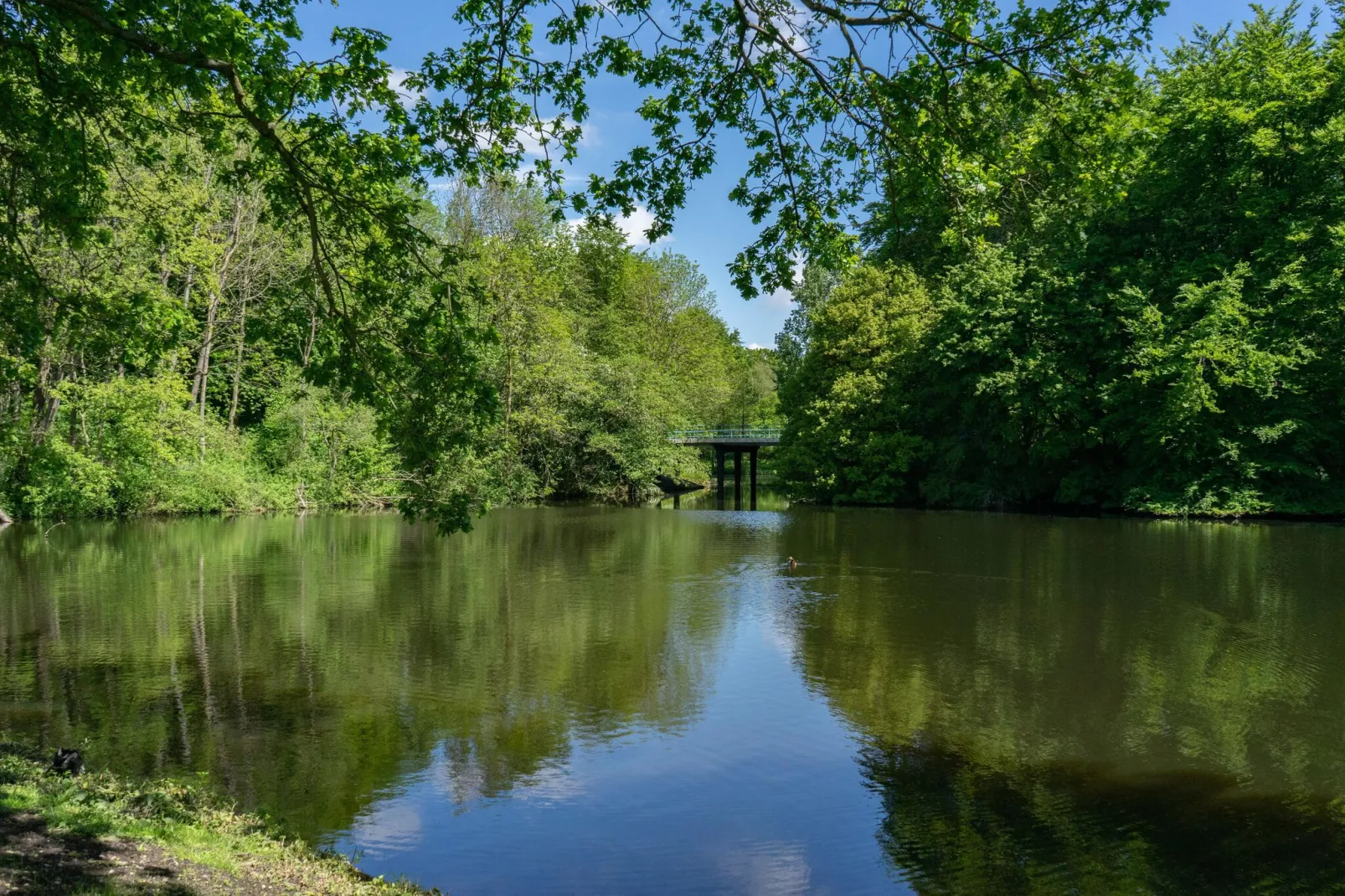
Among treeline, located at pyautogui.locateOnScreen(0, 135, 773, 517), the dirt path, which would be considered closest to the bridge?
treeline, located at pyautogui.locateOnScreen(0, 135, 773, 517)

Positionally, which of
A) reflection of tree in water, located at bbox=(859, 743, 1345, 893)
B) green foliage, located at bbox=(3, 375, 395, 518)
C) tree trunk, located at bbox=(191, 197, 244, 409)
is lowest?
reflection of tree in water, located at bbox=(859, 743, 1345, 893)

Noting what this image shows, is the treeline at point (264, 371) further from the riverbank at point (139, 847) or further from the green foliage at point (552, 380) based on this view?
the riverbank at point (139, 847)

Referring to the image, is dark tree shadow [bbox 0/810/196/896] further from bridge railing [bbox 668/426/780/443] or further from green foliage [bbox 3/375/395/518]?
bridge railing [bbox 668/426/780/443]

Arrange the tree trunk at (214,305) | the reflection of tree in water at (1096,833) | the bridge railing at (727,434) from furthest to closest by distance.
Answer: the bridge railing at (727,434), the tree trunk at (214,305), the reflection of tree in water at (1096,833)

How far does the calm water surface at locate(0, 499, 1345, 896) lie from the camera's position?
7441 mm

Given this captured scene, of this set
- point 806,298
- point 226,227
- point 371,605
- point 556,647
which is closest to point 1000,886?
point 556,647

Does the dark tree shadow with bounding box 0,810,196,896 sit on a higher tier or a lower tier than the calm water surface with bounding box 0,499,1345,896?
higher

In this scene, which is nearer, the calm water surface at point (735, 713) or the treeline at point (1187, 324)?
the calm water surface at point (735, 713)

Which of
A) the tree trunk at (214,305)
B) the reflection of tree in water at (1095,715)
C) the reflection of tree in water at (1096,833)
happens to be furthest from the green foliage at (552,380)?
the reflection of tree in water at (1096,833)

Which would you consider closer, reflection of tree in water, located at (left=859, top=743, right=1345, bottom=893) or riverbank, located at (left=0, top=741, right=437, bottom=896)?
riverbank, located at (left=0, top=741, right=437, bottom=896)

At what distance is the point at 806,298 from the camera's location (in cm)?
6191

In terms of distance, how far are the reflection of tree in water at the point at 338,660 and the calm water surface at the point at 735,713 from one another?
67 mm

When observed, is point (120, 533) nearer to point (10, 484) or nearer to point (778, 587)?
point (10, 484)

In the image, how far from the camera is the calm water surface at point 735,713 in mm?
7441
